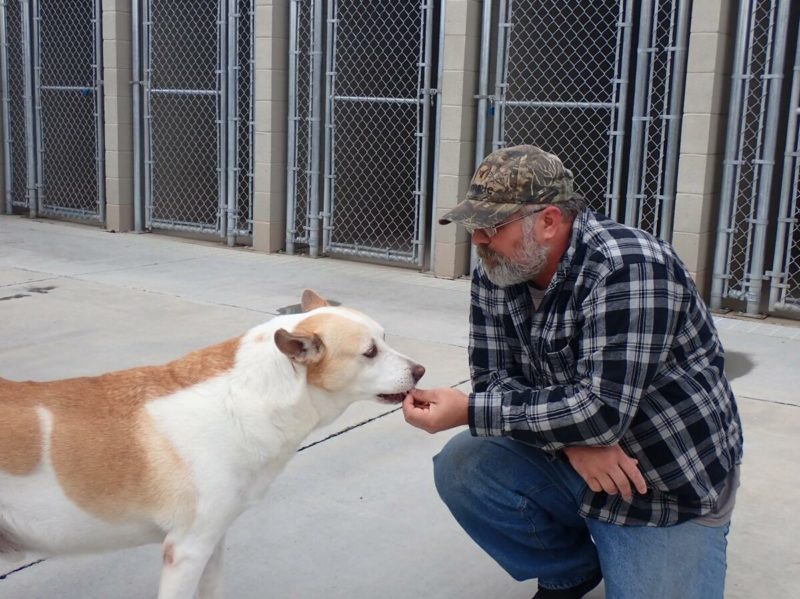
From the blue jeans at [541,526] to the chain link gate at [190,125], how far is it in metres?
7.84

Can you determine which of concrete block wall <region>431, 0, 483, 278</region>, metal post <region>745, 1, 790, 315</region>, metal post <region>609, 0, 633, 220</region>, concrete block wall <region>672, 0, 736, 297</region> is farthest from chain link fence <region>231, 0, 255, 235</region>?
metal post <region>745, 1, 790, 315</region>

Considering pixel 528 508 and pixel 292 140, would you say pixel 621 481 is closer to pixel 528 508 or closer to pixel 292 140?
pixel 528 508

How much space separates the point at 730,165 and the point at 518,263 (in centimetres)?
548

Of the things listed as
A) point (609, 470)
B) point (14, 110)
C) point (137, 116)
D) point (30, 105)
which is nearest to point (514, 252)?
point (609, 470)

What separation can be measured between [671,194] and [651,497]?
5675mm

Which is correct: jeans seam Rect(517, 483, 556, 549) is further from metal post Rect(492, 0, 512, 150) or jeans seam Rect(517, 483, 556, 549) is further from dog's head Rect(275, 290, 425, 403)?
metal post Rect(492, 0, 512, 150)

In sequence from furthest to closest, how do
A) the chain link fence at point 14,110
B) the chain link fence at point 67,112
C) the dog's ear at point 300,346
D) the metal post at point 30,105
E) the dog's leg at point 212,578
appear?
the chain link fence at point 14,110 < the chain link fence at point 67,112 < the metal post at point 30,105 < the dog's leg at point 212,578 < the dog's ear at point 300,346

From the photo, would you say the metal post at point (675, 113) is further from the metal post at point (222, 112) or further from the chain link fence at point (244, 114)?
the metal post at point (222, 112)

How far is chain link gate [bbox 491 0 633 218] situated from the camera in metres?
8.73

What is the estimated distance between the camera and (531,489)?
2.95 meters

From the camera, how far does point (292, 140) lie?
995 centimetres

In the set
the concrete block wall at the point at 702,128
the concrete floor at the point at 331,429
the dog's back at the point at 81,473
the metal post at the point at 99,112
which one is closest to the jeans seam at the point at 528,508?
the concrete floor at the point at 331,429

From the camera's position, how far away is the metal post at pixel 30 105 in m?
12.0

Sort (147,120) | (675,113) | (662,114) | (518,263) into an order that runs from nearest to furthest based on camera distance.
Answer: (518,263) → (675,113) → (662,114) → (147,120)
